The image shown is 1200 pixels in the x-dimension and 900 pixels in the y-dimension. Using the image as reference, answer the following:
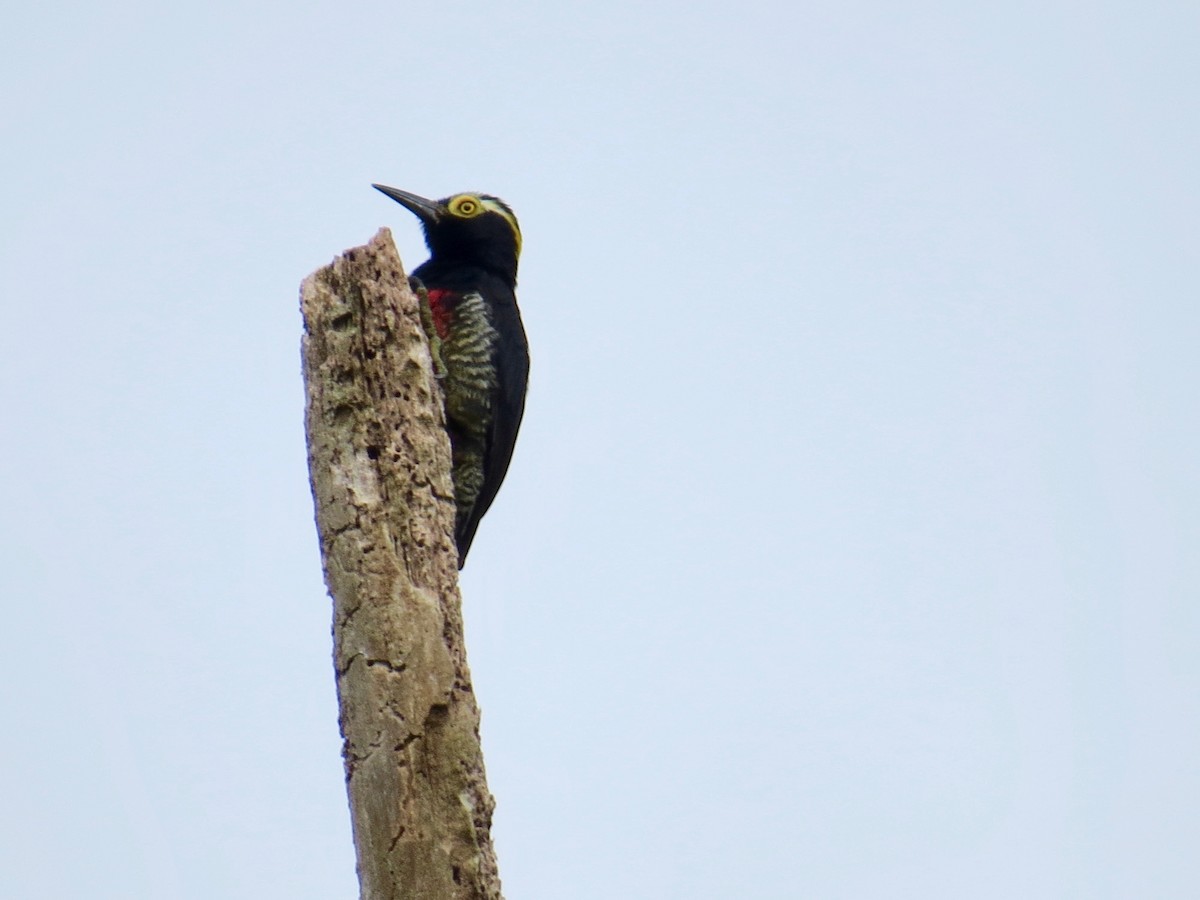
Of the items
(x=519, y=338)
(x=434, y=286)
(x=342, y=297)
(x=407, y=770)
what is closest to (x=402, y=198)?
(x=434, y=286)

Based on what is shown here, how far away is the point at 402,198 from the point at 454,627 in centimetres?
335

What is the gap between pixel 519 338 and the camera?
693cm

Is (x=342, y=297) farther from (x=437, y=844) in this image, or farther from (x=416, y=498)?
(x=437, y=844)

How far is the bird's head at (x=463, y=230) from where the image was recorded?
282 inches

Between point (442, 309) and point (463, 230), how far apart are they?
2.00 ft

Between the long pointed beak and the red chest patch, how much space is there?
0.54 meters

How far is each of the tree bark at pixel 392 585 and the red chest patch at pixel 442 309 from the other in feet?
6.53

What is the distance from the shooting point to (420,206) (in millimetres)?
7164

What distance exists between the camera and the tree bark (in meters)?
4.15

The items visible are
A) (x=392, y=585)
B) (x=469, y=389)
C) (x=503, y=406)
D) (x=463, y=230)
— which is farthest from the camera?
(x=463, y=230)

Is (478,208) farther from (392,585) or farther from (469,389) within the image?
(392,585)

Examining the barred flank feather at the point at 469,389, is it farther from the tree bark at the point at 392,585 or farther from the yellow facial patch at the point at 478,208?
the tree bark at the point at 392,585

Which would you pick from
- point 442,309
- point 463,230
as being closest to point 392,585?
point 442,309

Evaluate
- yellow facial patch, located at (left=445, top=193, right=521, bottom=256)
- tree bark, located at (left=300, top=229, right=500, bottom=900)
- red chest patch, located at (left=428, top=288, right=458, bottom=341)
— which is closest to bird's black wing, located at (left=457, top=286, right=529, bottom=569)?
red chest patch, located at (left=428, top=288, right=458, bottom=341)
